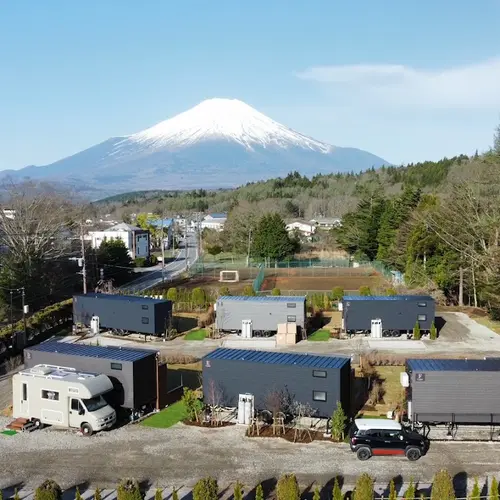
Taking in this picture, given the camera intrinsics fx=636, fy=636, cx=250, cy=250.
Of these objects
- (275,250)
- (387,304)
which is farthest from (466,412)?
(275,250)

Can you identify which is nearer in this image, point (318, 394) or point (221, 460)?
point (221, 460)

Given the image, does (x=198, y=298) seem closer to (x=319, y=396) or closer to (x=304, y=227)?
(x=319, y=396)

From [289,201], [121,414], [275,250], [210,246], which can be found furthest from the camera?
[289,201]

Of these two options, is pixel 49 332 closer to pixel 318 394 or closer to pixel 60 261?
pixel 60 261

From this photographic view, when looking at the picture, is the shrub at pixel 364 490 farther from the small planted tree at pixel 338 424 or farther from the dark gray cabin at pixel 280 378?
the dark gray cabin at pixel 280 378

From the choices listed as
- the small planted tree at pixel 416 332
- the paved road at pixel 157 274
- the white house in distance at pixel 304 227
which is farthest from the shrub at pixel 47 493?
the white house in distance at pixel 304 227

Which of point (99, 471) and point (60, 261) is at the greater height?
point (60, 261)

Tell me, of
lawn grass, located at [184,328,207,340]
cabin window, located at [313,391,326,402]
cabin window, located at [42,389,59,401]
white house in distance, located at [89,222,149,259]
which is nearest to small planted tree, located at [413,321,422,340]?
lawn grass, located at [184,328,207,340]

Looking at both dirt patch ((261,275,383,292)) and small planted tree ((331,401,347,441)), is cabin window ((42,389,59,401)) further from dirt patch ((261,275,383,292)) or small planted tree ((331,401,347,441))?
dirt patch ((261,275,383,292))
